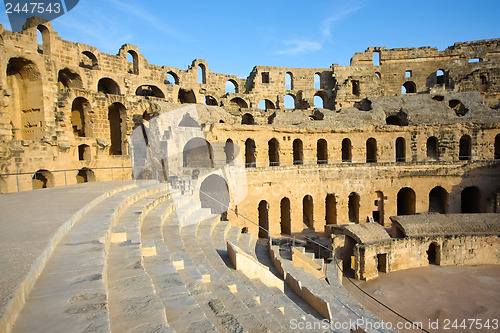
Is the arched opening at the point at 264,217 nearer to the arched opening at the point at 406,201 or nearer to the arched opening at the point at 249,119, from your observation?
the arched opening at the point at 249,119

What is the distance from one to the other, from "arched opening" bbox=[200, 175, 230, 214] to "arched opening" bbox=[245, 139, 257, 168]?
3.40m

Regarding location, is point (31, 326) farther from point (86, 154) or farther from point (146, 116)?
point (146, 116)

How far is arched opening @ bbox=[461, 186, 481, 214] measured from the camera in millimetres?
20750

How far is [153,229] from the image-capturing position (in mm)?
6891

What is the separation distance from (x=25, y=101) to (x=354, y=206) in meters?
20.7

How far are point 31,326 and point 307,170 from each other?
18.1m

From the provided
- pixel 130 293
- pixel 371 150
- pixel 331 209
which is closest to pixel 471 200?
pixel 371 150

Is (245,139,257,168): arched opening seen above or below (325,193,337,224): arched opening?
above

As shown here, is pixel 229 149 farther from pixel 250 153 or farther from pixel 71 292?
pixel 71 292

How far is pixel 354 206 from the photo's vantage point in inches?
851

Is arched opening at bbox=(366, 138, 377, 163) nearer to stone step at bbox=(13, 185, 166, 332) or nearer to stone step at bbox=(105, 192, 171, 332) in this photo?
stone step at bbox=(105, 192, 171, 332)

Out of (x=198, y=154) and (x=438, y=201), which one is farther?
(x=438, y=201)

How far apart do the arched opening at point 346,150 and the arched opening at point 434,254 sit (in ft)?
26.9

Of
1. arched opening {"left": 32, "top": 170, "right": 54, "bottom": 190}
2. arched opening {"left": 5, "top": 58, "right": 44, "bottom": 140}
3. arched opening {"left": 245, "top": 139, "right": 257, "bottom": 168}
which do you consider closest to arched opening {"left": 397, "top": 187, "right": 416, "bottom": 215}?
arched opening {"left": 245, "top": 139, "right": 257, "bottom": 168}
